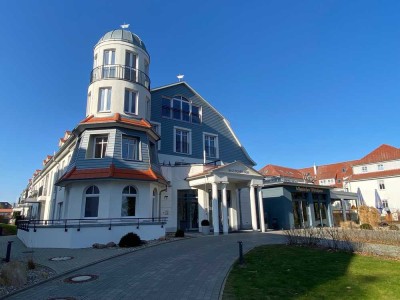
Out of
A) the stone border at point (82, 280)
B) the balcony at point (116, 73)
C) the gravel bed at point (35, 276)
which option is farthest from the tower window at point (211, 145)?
the stone border at point (82, 280)

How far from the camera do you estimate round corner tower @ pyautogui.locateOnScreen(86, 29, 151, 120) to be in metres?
21.1

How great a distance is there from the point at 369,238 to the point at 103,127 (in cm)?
1781

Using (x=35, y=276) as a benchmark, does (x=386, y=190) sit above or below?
above

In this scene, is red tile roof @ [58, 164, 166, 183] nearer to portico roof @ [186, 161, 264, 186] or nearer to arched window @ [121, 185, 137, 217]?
arched window @ [121, 185, 137, 217]

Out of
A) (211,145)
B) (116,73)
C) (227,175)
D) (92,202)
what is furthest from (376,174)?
(92,202)

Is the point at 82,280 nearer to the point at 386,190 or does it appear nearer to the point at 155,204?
the point at 155,204

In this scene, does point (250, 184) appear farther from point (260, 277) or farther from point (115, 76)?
point (260, 277)

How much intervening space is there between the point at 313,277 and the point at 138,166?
44.4 ft

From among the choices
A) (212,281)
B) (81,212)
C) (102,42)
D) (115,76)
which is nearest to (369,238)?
(212,281)

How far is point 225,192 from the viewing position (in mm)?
21594

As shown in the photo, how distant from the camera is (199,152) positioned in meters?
27.9

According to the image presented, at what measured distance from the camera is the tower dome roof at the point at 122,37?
883 inches

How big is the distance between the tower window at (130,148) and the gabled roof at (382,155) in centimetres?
4303

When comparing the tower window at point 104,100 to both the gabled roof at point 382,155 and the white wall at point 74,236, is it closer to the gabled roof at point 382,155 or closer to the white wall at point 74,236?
the white wall at point 74,236
